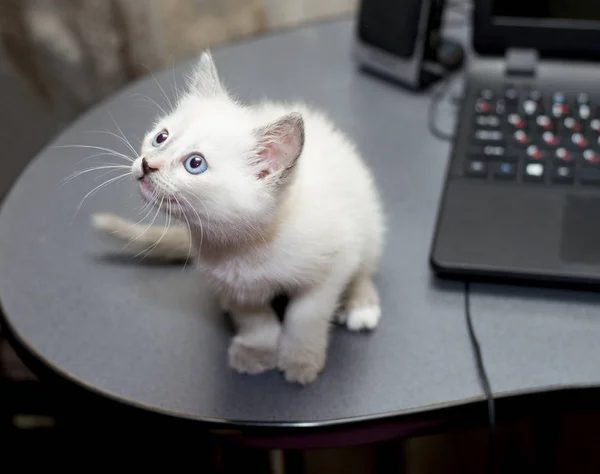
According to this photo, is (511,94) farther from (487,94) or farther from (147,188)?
(147,188)

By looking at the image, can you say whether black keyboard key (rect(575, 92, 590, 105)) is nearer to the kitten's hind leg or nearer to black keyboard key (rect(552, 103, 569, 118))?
black keyboard key (rect(552, 103, 569, 118))

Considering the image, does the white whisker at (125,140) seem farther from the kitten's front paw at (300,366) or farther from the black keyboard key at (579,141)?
the black keyboard key at (579,141)

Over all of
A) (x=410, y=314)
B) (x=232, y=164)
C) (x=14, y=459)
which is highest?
(x=232, y=164)

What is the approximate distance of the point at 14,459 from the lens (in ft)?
3.85

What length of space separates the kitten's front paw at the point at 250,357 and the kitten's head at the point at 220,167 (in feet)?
0.32

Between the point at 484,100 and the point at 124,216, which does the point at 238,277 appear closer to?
the point at 124,216

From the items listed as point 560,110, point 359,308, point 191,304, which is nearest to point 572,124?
point 560,110

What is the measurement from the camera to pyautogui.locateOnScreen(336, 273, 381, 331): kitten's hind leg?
601 millimetres

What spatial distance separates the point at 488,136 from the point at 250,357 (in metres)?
0.32

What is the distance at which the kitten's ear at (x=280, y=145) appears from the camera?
49 centimetres

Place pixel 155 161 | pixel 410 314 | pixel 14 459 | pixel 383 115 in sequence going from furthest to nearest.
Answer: pixel 14 459 < pixel 383 115 < pixel 410 314 < pixel 155 161

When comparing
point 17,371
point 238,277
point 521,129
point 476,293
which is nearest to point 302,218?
point 238,277

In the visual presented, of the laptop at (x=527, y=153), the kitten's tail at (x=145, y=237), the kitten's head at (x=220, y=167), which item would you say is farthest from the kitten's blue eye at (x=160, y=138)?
the laptop at (x=527, y=153)

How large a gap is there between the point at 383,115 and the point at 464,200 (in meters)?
0.20
